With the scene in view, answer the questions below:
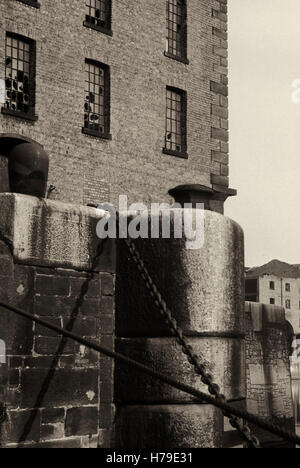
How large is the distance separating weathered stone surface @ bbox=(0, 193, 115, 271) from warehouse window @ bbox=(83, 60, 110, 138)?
12.1 metres

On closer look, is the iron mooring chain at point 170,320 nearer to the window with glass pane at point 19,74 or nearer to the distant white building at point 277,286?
the window with glass pane at point 19,74

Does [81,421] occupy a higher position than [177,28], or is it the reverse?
[177,28]

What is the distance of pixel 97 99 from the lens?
62.8 ft

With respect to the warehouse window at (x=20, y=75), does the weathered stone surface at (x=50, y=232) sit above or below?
below

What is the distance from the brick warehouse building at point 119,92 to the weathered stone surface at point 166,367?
1083 centimetres

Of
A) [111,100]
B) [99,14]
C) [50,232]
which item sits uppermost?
[99,14]

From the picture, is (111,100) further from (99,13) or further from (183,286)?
(183,286)

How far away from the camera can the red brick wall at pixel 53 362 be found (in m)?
6.08

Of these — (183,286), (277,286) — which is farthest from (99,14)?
(277,286)

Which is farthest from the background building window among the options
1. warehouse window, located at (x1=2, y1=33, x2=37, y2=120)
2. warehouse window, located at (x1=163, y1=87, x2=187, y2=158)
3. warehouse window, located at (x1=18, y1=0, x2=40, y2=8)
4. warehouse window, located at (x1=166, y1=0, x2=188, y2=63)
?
warehouse window, located at (x1=2, y1=33, x2=37, y2=120)

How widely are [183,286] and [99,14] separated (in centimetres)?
1378

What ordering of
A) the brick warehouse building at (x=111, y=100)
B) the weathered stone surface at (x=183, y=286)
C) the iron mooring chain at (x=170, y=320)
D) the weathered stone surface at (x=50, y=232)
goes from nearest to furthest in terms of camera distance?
the weathered stone surface at (x=50, y=232) < the iron mooring chain at (x=170, y=320) < the weathered stone surface at (x=183, y=286) < the brick warehouse building at (x=111, y=100)

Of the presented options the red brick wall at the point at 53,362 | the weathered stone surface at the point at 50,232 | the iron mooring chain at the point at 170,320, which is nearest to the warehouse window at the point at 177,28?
the iron mooring chain at the point at 170,320

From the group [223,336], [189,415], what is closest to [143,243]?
[223,336]
